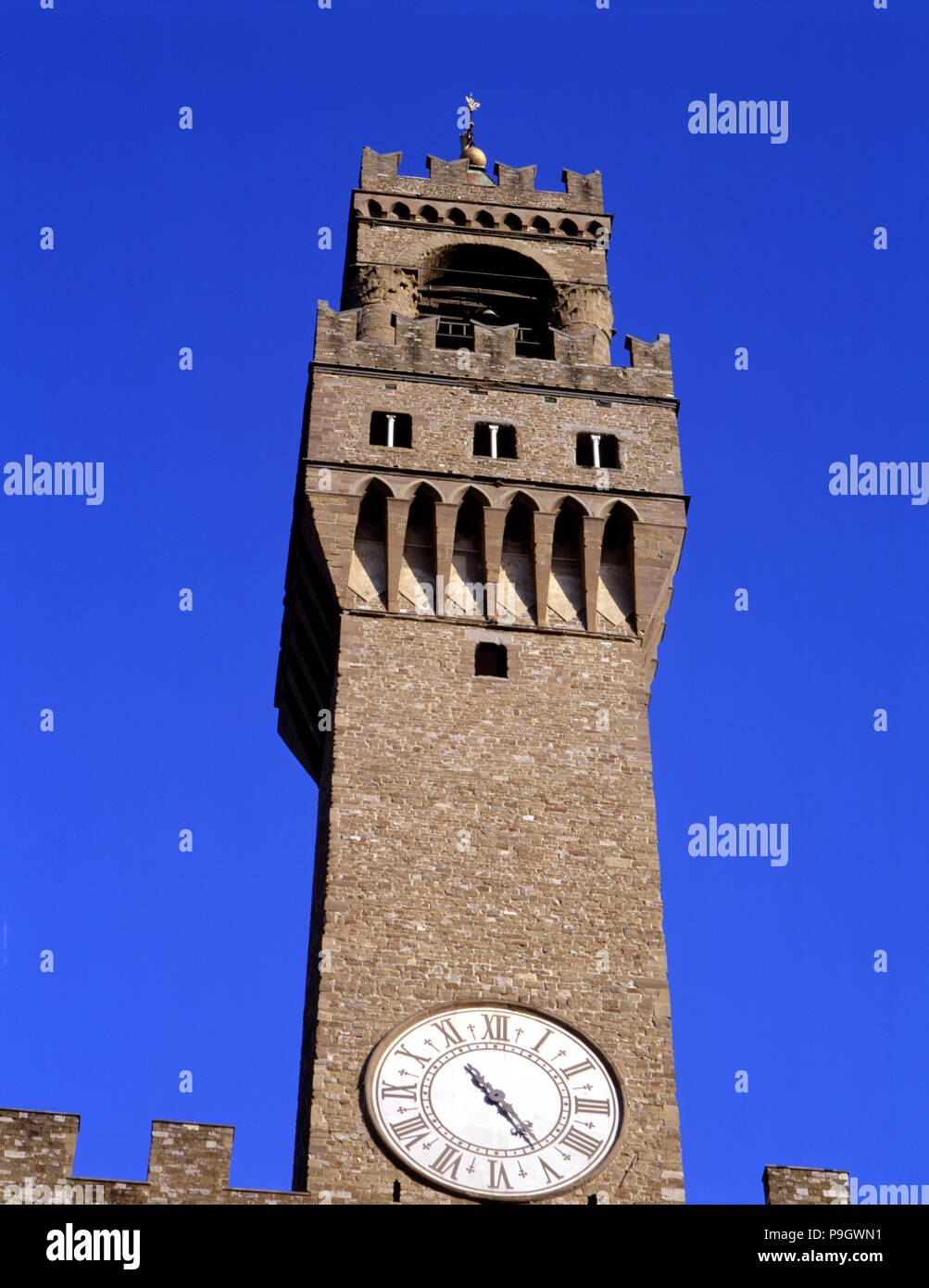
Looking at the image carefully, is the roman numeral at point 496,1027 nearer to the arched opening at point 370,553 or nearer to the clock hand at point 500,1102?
the clock hand at point 500,1102

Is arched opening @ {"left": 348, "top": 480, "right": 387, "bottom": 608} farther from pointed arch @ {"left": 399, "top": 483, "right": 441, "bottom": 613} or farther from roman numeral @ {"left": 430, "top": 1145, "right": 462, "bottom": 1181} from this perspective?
roman numeral @ {"left": 430, "top": 1145, "right": 462, "bottom": 1181}

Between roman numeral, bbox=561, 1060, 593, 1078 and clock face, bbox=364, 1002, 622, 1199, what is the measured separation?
0.5 inches

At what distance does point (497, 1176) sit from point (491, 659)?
29.5 ft

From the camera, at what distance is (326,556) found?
3334 cm

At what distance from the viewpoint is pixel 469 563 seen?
34.1 m

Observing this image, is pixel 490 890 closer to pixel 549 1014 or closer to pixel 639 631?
pixel 549 1014

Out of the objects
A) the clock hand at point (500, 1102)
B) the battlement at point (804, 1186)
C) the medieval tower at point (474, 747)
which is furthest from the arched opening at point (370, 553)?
the battlement at point (804, 1186)

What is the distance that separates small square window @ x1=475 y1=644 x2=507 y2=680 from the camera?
32753 mm

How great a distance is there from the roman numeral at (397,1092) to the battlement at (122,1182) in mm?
1701

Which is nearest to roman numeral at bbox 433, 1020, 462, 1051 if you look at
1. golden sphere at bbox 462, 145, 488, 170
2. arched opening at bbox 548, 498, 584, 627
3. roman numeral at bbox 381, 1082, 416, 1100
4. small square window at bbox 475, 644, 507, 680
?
roman numeral at bbox 381, 1082, 416, 1100

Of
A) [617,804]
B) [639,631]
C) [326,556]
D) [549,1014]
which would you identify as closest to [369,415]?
[326,556]

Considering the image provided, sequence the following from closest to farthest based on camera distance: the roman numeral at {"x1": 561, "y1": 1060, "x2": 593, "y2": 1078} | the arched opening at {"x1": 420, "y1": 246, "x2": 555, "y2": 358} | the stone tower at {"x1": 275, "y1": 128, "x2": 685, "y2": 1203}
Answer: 1. the stone tower at {"x1": 275, "y1": 128, "x2": 685, "y2": 1203}
2. the roman numeral at {"x1": 561, "y1": 1060, "x2": 593, "y2": 1078}
3. the arched opening at {"x1": 420, "y1": 246, "x2": 555, "y2": 358}

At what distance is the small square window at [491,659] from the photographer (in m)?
32.8

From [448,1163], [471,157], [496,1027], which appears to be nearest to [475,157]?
[471,157]
